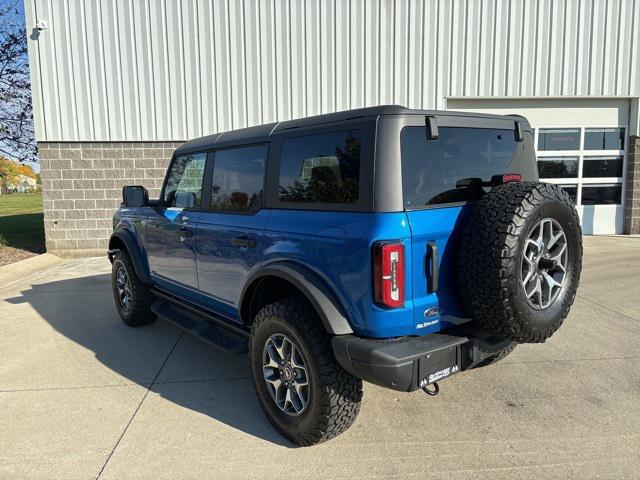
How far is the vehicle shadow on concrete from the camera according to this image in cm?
326

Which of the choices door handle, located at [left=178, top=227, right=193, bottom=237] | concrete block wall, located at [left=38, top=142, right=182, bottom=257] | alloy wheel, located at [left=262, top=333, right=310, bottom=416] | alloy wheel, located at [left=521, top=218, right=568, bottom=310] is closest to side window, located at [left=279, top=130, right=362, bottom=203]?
alloy wheel, located at [left=262, top=333, right=310, bottom=416]

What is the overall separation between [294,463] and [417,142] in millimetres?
1949

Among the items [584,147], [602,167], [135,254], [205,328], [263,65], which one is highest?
[263,65]

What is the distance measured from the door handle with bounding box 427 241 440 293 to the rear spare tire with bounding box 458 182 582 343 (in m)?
0.15

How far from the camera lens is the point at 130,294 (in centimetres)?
499

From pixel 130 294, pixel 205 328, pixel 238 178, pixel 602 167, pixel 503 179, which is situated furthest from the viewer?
pixel 602 167

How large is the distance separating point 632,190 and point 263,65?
9083mm

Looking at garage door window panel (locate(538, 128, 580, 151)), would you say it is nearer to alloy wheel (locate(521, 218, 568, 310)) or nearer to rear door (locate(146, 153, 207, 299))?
alloy wheel (locate(521, 218, 568, 310))

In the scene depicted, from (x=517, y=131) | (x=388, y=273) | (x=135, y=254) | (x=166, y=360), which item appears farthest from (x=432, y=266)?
(x=135, y=254)

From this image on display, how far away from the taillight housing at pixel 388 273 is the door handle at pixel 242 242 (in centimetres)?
106

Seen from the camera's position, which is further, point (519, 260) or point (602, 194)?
point (602, 194)

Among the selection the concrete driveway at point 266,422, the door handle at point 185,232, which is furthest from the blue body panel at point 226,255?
the concrete driveway at point 266,422

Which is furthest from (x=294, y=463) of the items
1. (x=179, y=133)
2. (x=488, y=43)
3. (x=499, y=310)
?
(x=488, y=43)

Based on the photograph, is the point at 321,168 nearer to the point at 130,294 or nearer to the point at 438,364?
the point at 438,364
